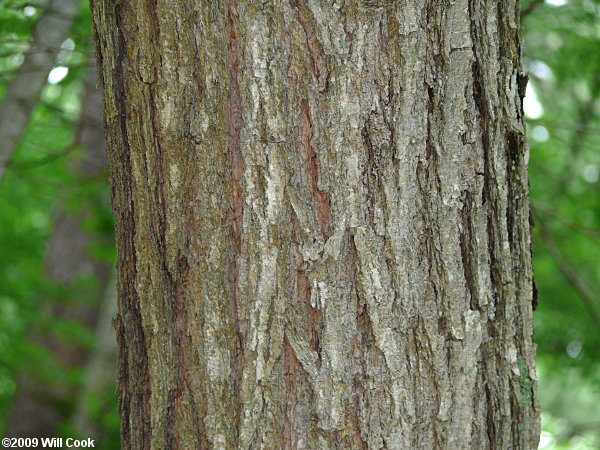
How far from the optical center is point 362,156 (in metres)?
1.18

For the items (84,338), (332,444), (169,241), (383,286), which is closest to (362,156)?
(383,286)

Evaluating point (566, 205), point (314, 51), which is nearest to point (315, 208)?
point (314, 51)

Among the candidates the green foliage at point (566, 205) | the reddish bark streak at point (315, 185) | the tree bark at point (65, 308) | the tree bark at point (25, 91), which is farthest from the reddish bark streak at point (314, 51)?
the tree bark at point (65, 308)

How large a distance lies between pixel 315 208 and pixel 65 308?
18.6 feet

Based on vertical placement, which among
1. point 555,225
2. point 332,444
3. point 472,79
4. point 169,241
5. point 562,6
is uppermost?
point 562,6

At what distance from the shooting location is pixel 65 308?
20.5 ft

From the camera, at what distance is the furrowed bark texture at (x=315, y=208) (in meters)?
1.17

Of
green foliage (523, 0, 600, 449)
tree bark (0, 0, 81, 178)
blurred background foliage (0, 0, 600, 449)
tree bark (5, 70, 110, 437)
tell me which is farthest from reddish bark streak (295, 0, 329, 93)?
tree bark (5, 70, 110, 437)

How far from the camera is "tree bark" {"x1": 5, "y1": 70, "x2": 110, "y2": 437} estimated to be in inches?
216

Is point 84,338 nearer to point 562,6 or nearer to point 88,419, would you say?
point 88,419

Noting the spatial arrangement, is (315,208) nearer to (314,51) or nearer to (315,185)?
(315,185)

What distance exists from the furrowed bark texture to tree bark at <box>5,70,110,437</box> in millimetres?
4073

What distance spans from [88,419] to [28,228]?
4.09 m

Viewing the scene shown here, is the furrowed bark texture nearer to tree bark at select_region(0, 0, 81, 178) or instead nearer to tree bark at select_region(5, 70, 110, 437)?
tree bark at select_region(0, 0, 81, 178)
